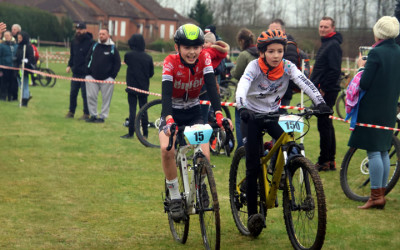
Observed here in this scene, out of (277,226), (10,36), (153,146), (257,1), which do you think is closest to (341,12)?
(257,1)

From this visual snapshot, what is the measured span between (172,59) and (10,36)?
51.9ft

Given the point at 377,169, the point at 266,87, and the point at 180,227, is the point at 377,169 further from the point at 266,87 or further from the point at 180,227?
the point at 180,227

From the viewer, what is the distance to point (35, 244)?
20.5ft

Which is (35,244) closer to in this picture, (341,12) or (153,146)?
(153,146)

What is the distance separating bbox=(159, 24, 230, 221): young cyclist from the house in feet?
281

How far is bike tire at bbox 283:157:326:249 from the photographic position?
5.30 meters

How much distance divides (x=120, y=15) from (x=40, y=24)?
4077 cm

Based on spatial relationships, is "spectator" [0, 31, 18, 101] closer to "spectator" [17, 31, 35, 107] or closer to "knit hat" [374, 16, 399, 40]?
"spectator" [17, 31, 35, 107]

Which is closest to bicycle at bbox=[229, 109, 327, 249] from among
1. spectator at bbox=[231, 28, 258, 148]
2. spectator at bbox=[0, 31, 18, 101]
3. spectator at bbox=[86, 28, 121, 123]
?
spectator at bbox=[231, 28, 258, 148]

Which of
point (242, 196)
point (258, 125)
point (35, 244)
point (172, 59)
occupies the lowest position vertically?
point (35, 244)

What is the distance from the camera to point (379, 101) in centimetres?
774

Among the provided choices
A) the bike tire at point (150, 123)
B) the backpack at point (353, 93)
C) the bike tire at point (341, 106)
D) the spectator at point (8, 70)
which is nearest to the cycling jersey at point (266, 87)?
the backpack at point (353, 93)

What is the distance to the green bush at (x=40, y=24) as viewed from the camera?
6238 cm

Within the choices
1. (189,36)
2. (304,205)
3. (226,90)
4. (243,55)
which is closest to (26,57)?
(226,90)
